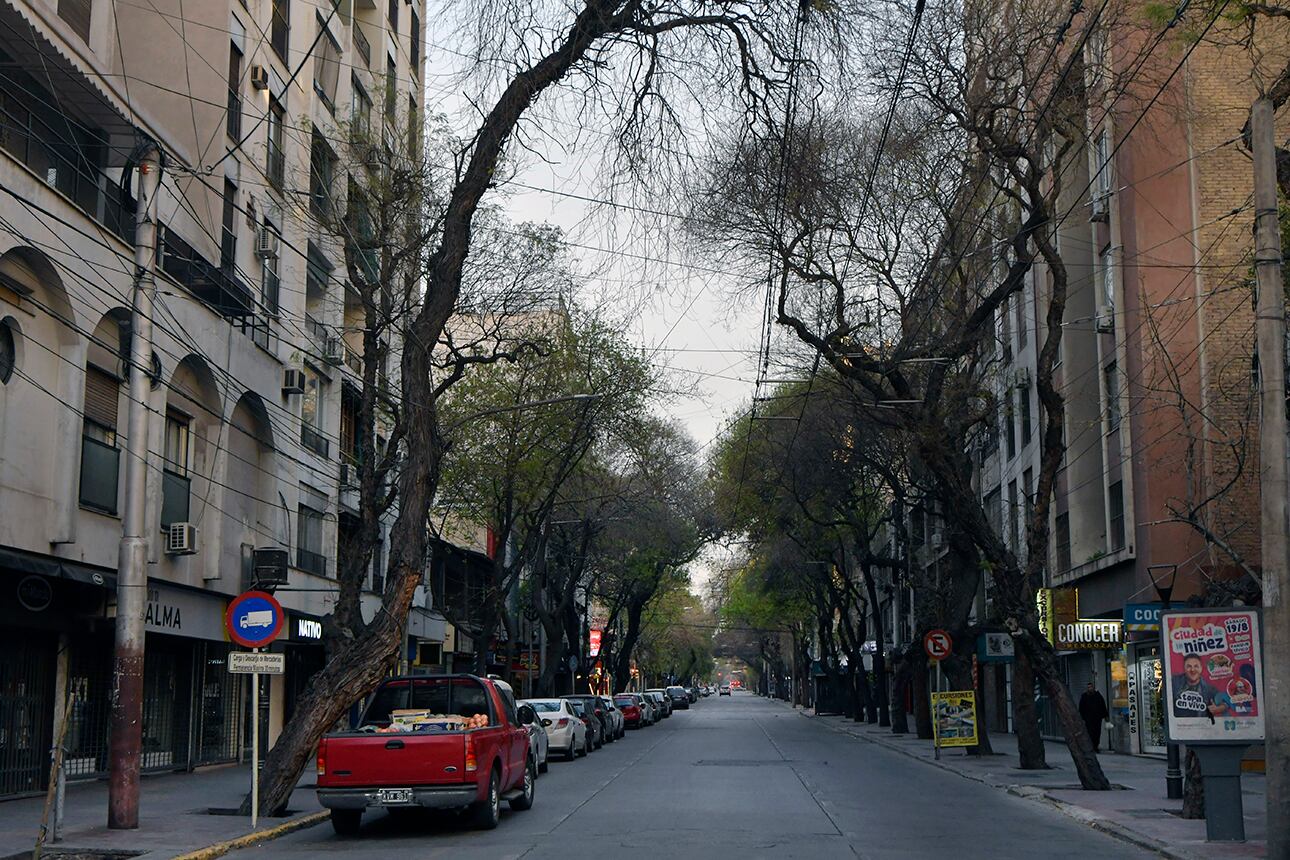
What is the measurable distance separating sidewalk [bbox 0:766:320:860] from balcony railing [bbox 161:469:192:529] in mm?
4686

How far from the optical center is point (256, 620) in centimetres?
1603

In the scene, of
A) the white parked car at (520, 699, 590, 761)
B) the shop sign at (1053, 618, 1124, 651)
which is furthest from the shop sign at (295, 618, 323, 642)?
the shop sign at (1053, 618, 1124, 651)

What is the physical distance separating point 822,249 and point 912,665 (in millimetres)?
23859

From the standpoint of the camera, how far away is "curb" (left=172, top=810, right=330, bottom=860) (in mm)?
Result: 13617

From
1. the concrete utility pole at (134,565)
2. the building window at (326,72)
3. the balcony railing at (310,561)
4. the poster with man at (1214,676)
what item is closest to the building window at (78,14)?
the concrete utility pole at (134,565)

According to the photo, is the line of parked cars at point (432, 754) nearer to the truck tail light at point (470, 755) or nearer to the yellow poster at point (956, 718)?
the truck tail light at point (470, 755)

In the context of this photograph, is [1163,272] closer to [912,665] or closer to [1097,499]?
[1097,499]

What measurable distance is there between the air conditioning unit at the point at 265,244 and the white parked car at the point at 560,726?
37.2 ft

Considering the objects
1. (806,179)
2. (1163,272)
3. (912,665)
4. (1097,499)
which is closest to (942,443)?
(806,179)

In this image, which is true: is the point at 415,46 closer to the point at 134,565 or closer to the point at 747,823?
the point at 134,565

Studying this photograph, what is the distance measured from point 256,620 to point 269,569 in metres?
6.03

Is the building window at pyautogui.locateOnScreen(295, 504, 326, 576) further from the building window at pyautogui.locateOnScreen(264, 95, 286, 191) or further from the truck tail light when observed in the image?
the truck tail light

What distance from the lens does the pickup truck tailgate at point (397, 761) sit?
49.5 feet

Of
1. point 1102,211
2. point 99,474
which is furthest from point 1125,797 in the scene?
point 99,474
